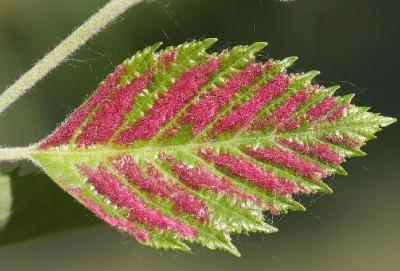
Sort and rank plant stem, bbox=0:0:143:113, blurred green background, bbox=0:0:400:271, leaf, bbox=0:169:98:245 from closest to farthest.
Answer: plant stem, bbox=0:0:143:113 < leaf, bbox=0:169:98:245 < blurred green background, bbox=0:0:400:271

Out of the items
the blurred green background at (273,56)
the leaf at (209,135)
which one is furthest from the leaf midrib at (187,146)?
the blurred green background at (273,56)

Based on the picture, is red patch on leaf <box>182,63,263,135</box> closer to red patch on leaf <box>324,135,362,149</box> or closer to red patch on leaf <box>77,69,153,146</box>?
red patch on leaf <box>77,69,153,146</box>

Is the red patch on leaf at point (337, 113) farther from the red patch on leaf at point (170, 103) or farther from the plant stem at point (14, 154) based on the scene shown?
the plant stem at point (14, 154)

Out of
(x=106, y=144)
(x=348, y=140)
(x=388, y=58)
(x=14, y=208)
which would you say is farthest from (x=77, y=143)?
(x=388, y=58)

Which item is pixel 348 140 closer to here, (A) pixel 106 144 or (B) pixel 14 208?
(A) pixel 106 144

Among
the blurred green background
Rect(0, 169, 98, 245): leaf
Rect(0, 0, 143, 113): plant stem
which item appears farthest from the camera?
the blurred green background

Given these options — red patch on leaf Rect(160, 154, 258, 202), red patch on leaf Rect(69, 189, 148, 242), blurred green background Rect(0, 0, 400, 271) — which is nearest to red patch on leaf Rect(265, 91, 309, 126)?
red patch on leaf Rect(160, 154, 258, 202)
